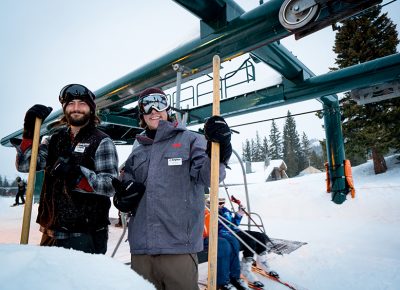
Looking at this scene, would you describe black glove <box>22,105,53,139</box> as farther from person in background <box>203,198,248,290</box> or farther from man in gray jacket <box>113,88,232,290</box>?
person in background <box>203,198,248,290</box>

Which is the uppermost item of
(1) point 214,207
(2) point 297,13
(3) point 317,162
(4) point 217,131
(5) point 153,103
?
(3) point 317,162

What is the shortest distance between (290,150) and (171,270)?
196 feet

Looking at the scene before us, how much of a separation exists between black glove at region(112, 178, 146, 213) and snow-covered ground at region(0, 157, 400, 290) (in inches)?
33.9

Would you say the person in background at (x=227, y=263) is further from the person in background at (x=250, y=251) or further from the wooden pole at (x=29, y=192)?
the wooden pole at (x=29, y=192)

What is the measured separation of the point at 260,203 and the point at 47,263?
12.1 m

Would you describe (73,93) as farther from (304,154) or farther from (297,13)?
(304,154)

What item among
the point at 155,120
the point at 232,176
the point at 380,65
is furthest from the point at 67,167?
the point at 232,176

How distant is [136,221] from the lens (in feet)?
6.31

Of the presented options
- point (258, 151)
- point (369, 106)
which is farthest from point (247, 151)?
point (369, 106)

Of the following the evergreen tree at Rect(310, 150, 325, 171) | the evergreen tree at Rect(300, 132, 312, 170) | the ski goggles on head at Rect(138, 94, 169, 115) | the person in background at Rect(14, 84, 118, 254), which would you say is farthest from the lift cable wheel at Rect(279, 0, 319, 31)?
the evergreen tree at Rect(310, 150, 325, 171)

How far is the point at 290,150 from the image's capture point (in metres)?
57.8

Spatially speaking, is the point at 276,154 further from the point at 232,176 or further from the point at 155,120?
the point at 155,120

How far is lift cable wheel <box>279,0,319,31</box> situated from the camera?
3.68 metres

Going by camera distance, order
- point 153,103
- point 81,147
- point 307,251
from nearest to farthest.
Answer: point 81,147, point 153,103, point 307,251
